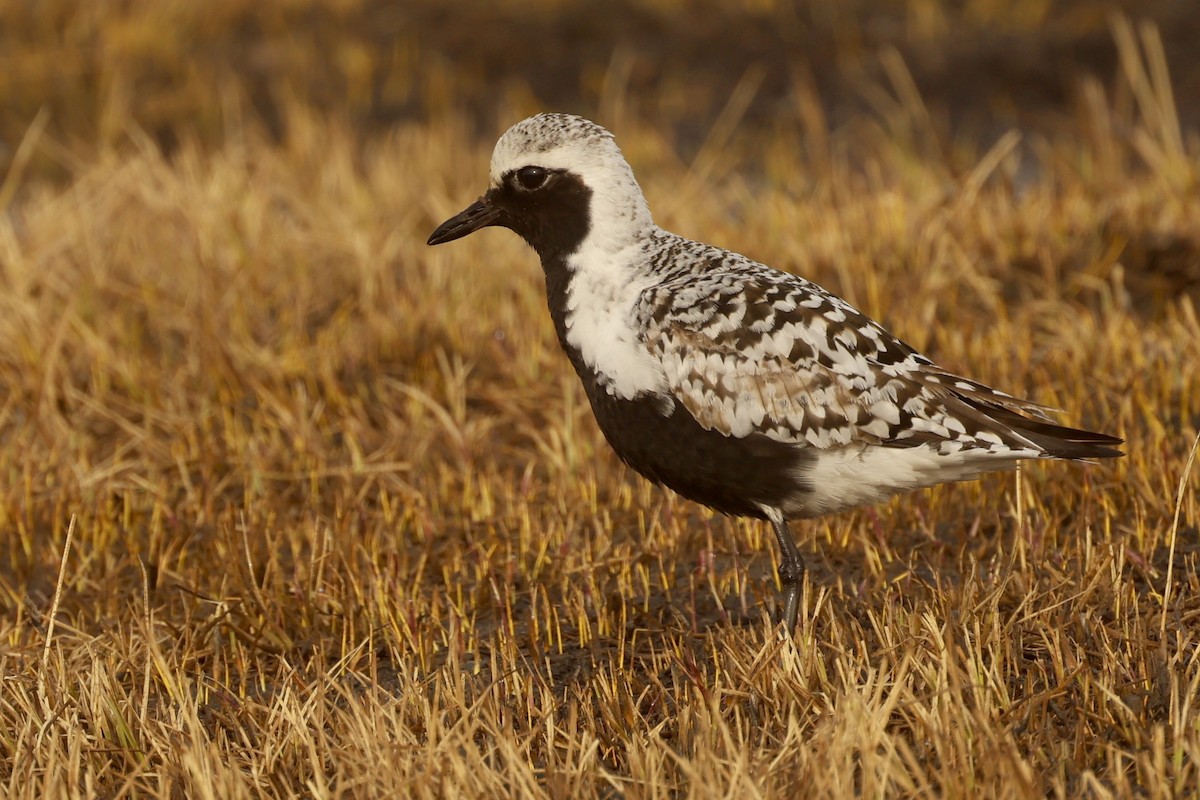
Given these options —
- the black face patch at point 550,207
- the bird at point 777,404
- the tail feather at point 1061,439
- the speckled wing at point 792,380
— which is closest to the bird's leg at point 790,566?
the bird at point 777,404

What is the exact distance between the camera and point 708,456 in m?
4.43

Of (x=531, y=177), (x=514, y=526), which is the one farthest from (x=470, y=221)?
(x=514, y=526)

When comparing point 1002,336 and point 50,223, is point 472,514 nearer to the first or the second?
point 1002,336

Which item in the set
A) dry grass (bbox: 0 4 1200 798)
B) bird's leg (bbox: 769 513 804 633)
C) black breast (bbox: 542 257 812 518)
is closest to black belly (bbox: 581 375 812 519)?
black breast (bbox: 542 257 812 518)

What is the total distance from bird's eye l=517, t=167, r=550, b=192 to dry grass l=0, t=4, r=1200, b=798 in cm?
122

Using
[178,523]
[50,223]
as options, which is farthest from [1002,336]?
[50,223]

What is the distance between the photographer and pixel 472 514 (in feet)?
18.6

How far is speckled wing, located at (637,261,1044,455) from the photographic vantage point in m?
4.43

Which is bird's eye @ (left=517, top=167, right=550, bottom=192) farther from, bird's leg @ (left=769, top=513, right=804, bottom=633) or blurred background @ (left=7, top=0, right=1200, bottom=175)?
blurred background @ (left=7, top=0, right=1200, bottom=175)

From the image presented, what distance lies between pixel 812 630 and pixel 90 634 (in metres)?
2.32

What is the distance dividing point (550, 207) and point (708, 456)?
3.32ft

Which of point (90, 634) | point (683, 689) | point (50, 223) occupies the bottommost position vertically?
point (90, 634)

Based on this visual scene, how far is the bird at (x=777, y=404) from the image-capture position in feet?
14.5

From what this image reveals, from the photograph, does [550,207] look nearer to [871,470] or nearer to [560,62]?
[871,470]
